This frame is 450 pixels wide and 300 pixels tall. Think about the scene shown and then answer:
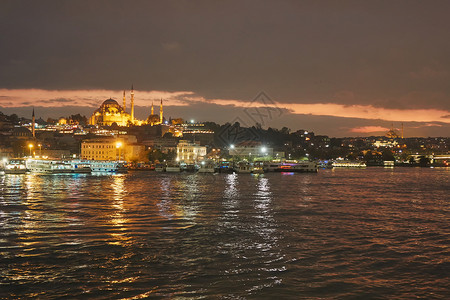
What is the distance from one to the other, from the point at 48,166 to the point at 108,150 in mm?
38136

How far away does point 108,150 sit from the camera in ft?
343

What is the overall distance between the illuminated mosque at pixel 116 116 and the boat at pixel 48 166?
Result: 7227 centimetres

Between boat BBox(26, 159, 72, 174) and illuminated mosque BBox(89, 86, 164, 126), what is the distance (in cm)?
7227

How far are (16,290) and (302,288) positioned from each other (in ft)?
16.6

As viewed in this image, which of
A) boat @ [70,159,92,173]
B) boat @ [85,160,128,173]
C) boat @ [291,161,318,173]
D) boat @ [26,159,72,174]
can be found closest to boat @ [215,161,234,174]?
boat @ [291,161,318,173]

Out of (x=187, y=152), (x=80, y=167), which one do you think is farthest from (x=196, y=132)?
(x=80, y=167)

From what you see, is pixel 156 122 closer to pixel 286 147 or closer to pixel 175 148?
pixel 175 148

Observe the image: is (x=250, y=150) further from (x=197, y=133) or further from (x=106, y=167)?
(x=106, y=167)

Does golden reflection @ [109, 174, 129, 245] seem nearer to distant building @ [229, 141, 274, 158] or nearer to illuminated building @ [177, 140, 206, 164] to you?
illuminated building @ [177, 140, 206, 164]

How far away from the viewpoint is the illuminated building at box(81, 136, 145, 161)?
104 meters

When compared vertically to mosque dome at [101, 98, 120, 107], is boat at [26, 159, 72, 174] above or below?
below

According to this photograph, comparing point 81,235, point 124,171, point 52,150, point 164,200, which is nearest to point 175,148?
point 52,150

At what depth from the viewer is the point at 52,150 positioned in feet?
355

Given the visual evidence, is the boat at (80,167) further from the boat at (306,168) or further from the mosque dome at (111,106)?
the mosque dome at (111,106)
